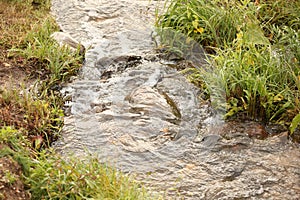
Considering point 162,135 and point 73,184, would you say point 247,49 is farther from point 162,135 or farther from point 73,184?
point 73,184

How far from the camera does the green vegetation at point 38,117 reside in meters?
4.13

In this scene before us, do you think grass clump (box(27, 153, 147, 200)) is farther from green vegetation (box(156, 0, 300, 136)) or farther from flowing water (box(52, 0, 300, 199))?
green vegetation (box(156, 0, 300, 136))

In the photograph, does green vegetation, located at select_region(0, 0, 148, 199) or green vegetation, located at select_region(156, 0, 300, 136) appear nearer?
green vegetation, located at select_region(0, 0, 148, 199)

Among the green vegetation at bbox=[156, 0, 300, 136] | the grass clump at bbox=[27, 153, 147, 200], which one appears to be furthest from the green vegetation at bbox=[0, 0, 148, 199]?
the green vegetation at bbox=[156, 0, 300, 136]

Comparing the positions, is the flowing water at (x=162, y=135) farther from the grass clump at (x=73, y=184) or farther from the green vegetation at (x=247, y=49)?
the grass clump at (x=73, y=184)

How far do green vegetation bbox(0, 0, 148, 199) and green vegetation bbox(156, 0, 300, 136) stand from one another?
154 centimetres

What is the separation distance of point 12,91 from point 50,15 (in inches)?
95.4

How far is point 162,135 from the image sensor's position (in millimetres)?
5598

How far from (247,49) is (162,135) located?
1.76 metres

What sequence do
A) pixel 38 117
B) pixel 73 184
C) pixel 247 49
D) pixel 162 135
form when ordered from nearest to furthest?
pixel 73 184
pixel 38 117
pixel 162 135
pixel 247 49

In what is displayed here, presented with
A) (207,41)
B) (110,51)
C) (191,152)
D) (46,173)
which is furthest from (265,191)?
(110,51)

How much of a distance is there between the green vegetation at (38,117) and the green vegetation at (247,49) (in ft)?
5.05

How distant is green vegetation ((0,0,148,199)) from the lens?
4.13m

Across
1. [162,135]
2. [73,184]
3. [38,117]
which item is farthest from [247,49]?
[73,184]
